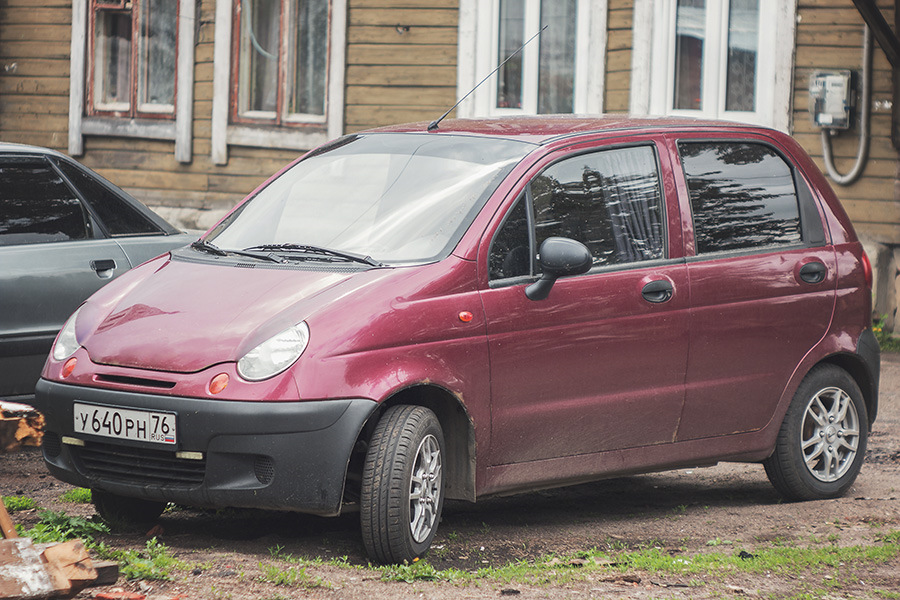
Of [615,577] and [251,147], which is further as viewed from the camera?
Result: [251,147]

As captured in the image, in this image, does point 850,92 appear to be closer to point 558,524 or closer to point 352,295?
point 558,524

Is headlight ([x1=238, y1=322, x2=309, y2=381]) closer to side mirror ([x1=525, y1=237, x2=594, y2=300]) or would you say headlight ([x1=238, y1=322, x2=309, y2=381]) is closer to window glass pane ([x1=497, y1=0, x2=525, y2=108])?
side mirror ([x1=525, y1=237, x2=594, y2=300])

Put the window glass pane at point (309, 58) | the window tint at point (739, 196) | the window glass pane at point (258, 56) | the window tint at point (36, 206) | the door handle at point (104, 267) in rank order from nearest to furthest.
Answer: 1. the window tint at point (739, 196)
2. the window tint at point (36, 206)
3. the door handle at point (104, 267)
4. the window glass pane at point (309, 58)
5. the window glass pane at point (258, 56)

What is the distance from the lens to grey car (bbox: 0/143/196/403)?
6.59 meters

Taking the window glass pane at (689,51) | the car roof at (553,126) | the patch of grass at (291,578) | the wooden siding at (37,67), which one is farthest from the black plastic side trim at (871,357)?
the wooden siding at (37,67)

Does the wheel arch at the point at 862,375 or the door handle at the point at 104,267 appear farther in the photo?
the door handle at the point at 104,267

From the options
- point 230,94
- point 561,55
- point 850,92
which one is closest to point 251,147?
point 230,94

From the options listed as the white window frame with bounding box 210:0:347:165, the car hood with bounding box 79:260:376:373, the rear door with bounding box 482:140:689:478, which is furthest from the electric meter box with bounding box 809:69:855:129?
the car hood with bounding box 79:260:376:373

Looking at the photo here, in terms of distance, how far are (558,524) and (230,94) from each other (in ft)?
33.9

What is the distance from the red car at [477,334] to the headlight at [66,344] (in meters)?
0.03

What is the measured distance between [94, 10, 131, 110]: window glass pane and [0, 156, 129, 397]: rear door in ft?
31.8

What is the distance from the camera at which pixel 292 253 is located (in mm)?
5539

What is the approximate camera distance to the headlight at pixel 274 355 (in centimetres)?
485

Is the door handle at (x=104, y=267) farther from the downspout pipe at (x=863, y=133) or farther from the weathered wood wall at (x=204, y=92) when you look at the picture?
the weathered wood wall at (x=204, y=92)
